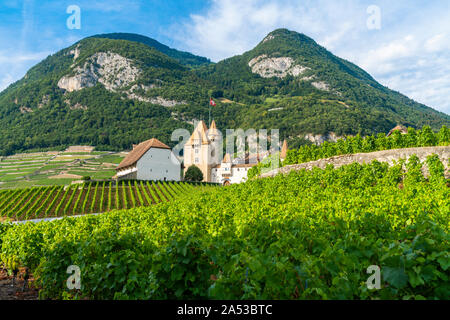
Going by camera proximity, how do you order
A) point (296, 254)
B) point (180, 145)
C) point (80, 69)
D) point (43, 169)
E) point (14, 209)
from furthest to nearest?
point (80, 69) < point (180, 145) < point (43, 169) < point (14, 209) < point (296, 254)

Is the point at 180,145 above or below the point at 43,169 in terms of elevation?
above

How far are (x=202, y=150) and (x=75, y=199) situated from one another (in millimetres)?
42379

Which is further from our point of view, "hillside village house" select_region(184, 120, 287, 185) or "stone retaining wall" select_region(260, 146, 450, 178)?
"hillside village house" select_region(184, 120, 287, 185)

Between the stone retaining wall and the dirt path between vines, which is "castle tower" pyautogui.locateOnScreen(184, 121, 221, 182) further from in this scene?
the dirt path between vines

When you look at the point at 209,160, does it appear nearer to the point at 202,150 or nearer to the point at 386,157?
the point at 202,150

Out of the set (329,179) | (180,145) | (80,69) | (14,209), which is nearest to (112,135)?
(180,145)

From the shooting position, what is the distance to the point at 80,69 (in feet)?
567

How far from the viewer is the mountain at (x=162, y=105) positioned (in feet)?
396

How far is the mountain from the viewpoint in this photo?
12081 centimetres

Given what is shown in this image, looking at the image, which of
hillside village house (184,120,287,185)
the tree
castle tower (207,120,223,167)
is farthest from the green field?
castle tower (207,120,223,167)

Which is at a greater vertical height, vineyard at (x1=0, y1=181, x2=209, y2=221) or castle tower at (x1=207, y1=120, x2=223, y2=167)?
castle tower at (x1=207, y1=120, x2=223, y2=167)

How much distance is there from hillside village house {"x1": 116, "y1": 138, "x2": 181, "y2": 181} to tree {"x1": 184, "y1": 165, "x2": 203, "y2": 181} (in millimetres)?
3695
